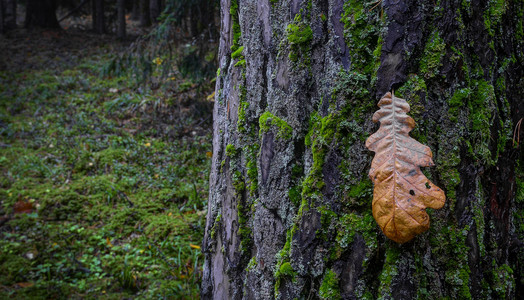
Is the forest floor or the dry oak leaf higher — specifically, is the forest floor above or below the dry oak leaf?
below

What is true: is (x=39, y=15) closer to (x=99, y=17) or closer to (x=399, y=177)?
(x=99, y=17)

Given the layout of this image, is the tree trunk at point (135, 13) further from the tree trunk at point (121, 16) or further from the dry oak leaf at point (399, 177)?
the dry oak leaf at point (399, 177)

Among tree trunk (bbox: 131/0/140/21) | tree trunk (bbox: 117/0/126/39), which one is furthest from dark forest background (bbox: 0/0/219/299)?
tree trunk (bbox: 131/0/140/21)

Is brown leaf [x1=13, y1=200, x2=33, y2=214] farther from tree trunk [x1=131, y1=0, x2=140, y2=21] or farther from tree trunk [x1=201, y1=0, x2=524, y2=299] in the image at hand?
tree trunk [x1=131, y1=0, x2=140, y2=21]

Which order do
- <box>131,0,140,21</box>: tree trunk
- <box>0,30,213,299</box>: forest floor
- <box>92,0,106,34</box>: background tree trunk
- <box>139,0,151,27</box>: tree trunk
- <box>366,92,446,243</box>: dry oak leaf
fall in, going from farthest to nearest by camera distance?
1. <box>131,0,140,21</box>: tree trunk
2. <box>139,0,151,27</box>: tree trunk
3. <box>92,0,106,34</box>: background tree trunk
4. <box>0,30,213,299</box>: forest floor
5. <box>366,92,446,243</box>: dry oak leaf

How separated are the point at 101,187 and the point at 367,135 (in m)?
3.91

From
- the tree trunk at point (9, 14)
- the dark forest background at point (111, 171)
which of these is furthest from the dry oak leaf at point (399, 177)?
the tree trunk at point (9, 14)

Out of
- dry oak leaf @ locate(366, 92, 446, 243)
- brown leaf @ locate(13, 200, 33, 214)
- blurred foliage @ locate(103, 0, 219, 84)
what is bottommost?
brown leaf @ locate(13, 200, 33, 214)

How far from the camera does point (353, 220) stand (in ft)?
3.19

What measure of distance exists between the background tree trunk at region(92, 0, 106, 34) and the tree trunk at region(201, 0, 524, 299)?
14.8 meters

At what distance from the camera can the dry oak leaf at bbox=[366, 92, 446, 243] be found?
830 millimetres

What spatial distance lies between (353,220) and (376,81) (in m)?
0.42

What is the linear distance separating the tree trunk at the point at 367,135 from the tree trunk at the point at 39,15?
1564 cm

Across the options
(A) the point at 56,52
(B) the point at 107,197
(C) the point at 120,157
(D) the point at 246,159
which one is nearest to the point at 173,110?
(C) the point at 120,157
